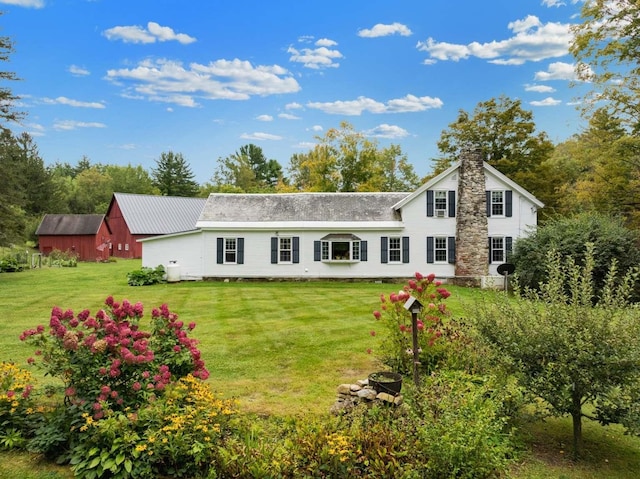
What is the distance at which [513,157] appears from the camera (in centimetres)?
2900

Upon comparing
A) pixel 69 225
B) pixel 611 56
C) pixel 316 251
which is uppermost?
pixel 611 56

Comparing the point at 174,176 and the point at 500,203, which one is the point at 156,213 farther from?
the point at 500,203

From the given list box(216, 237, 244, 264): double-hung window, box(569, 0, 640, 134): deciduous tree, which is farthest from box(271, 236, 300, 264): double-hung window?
box(569, 0, 640, 134): deciduous tree

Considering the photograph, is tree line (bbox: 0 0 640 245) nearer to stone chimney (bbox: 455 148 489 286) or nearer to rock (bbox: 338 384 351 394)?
stone chimney (bbox: 455 148 489 286)

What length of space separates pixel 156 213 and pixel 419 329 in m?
35.0

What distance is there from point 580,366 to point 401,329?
8.70ft

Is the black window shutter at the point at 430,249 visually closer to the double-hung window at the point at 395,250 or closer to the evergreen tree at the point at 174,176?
the double-hung window at the point at 395,250

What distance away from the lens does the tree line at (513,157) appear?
731 inches

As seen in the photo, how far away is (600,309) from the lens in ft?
14.2

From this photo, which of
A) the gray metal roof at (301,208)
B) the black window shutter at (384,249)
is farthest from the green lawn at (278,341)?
the gray metal roof at (301,208)

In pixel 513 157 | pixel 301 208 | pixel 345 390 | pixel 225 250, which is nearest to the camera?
pixel 345 390

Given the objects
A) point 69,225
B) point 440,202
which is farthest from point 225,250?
point 69,225

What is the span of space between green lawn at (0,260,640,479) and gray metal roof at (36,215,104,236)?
17.2 meters

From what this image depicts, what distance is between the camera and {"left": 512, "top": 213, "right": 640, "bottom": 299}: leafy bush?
49.7 feet
